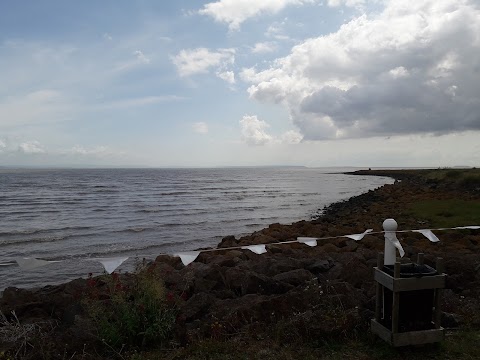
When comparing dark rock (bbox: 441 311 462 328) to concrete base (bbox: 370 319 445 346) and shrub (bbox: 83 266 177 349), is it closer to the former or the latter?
concrete base (bbox: 370 319 445 346)

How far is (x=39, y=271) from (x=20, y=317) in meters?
6.39

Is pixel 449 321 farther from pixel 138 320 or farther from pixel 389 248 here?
pixel 138 320

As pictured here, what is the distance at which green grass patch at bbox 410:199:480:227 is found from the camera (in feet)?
53.8

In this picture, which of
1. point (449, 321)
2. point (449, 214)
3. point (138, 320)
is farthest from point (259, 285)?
point (449, 214)

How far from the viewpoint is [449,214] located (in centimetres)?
1864

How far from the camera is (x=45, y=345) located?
4676 mm

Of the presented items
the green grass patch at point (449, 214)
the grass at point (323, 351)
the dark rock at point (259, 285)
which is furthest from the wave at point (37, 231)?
the grass at point (323, 351)

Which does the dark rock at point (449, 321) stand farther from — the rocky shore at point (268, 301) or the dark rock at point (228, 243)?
the dark rock at point (228, 243)

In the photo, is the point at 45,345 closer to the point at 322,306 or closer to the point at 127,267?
the point at 322,306

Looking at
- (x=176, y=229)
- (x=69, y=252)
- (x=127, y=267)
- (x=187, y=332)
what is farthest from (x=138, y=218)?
(x=187, y=332)

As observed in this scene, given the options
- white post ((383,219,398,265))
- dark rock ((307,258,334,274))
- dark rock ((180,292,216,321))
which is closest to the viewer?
white post ((383,219,398,265))

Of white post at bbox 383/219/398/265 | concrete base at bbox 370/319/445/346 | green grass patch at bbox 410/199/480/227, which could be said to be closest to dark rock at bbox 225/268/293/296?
white post at bbox 383/219/398/265

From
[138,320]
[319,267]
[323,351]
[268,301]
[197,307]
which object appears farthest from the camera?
[319,267]

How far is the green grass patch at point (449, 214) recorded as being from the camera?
646 inches
